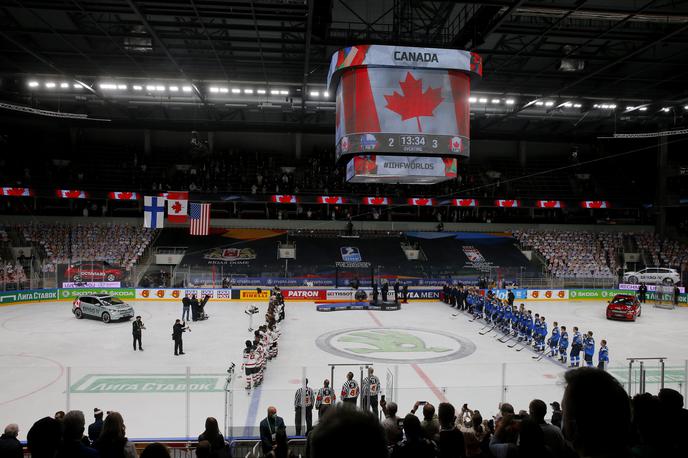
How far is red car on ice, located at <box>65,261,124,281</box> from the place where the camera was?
97.2 feet

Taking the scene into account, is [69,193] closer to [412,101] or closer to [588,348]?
[412,101]

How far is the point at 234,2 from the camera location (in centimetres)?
1817

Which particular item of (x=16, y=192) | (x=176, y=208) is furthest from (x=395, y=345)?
(x=16, y=192)

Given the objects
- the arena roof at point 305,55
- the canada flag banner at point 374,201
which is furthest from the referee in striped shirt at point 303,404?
the canada flag banner at point 374,201

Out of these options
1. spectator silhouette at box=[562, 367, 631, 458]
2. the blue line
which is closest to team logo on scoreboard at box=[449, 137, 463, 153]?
the blue line

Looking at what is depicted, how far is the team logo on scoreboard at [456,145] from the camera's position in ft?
52.8

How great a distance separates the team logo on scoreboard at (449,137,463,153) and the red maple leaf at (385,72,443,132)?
1.13 m

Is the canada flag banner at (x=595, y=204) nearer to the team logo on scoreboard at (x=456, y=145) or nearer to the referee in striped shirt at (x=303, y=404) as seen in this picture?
the team logo on scoreboard at (x=456, y=145)

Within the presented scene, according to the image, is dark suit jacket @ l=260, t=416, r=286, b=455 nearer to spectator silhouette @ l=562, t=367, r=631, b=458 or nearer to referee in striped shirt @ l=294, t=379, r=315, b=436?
referee in striped shirt @ l=294, t=379, r=315, b=436

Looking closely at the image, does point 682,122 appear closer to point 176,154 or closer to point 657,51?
point 657,51

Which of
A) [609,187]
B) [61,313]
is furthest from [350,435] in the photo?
[609,187]

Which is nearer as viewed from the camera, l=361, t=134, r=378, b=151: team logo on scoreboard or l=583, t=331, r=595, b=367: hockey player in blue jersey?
l=583, t=331, r=595, b=367: hockey player in blue jersey

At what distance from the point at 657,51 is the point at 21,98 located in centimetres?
4150

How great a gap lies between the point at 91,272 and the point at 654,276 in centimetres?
3797
